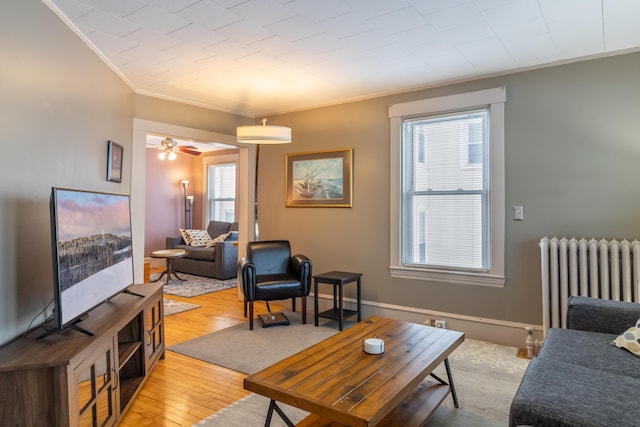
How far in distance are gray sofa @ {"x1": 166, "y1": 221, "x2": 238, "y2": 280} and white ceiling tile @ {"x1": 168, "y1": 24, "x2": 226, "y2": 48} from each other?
4.20 m

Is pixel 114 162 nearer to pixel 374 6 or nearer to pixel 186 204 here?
pixel 374 6

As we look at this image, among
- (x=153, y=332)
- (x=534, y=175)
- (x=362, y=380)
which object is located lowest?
(x=153, y=332)

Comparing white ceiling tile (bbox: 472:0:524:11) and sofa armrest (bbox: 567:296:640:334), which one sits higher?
white ceiling tile (bbox: 472:0:524:11)

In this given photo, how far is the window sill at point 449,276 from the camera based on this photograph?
3.45 m

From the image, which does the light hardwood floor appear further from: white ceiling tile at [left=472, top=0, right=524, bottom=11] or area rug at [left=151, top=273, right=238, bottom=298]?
white ceiling tile at [left=472, top=0, right=524, bottom=11]

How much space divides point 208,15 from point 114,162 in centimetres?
168

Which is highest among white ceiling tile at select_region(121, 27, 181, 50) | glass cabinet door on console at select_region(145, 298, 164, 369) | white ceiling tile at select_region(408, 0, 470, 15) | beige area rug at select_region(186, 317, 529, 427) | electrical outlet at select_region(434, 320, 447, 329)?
white ceiling tile at select_region(121, 27, 181, 50)

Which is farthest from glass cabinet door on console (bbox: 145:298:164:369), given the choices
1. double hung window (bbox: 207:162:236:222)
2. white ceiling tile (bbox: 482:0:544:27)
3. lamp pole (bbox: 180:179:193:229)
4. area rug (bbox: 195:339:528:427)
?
lamp pole (bbox: 180:179:193:229)

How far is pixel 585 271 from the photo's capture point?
2916mm

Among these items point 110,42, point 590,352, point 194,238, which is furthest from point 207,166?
point 590,352

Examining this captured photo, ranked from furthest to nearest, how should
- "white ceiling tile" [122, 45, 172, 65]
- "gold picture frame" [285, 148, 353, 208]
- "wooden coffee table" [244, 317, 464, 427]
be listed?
"gold picture frame" [285, 148, 353, 208] → "white ceiling tile" [122, 45, 172, 65] → "wooden coffee table" [244, 317, 464, 427]

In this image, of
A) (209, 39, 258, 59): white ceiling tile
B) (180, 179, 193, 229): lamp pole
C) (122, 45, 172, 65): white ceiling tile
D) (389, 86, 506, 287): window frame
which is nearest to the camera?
→ (209, 39, 258, 59): white ceiling tile

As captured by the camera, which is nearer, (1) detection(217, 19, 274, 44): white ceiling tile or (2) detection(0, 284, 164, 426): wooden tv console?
(2) detection(0, 284, 164, 426): wooden tv console

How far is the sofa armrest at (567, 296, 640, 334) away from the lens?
2.24m
